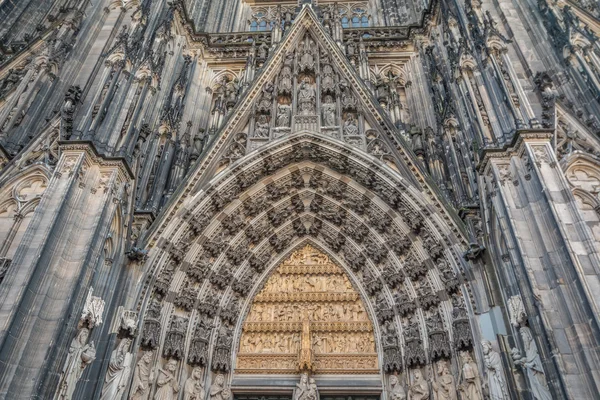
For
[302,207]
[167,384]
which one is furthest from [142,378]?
[302,207]

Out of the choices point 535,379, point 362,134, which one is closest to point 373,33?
point 362,134

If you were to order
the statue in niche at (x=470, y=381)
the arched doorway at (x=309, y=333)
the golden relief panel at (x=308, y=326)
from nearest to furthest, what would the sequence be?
the statue in niche at (x=470, y=381) → the arched doorway at (x=309, y=333) → the golden relief panel at (x=308, y=326)

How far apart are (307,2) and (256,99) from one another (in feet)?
14.2

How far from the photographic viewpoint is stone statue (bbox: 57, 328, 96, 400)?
585 cm

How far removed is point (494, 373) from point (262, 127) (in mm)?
7461

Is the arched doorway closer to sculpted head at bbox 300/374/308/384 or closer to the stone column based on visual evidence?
sculpted head at bbox 300/374/308/384

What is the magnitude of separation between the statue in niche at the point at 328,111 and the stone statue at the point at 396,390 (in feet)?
19.8

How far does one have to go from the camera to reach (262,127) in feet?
36.9

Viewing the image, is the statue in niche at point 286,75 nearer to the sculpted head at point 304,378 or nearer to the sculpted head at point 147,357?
the sculpted head at point 304,378

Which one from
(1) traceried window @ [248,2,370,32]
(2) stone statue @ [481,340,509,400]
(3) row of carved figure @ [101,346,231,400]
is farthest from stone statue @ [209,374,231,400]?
(1) traceried window @ [248,2,370,32]

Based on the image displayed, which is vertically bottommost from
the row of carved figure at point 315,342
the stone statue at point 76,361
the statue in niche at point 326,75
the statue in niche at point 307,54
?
the stone statue at point 76,361

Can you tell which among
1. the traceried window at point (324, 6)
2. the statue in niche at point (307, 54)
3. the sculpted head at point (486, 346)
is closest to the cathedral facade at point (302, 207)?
the sculpted head at point (486, 346)

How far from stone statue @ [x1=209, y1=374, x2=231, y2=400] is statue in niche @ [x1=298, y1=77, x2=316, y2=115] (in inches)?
256

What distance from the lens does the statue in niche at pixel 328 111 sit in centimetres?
1118
